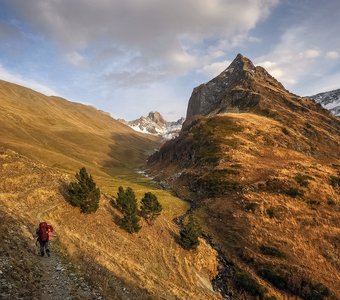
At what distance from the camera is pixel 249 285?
4403 centimetres

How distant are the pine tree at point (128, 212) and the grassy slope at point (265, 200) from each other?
1406 centimetres

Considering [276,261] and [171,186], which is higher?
[171,186]

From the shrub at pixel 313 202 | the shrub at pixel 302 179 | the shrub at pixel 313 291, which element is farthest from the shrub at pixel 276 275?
the shrub at pixel 302 179

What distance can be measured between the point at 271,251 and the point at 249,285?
7958 millimetres

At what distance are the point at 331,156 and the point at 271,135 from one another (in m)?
20.3

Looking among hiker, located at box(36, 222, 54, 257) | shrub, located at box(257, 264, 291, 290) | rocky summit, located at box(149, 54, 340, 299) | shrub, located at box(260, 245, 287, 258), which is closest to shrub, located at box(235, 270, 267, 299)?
rocky summit, located at box(149, 54, 340, 299)

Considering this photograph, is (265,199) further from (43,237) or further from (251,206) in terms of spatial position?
(43,237)

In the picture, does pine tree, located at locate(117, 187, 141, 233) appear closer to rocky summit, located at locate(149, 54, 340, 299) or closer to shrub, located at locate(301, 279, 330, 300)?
rocky summit, located at locate(149, 54, 340, 299)

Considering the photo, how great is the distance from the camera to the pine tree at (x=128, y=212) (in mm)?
43188

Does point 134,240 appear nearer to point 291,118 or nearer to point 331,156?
point 331,156

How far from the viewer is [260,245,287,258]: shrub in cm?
4953

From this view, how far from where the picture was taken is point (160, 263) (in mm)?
39938

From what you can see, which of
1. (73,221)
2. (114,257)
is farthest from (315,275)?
(73,221)

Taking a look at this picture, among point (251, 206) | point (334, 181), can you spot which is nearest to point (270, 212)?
point (251, 206)
